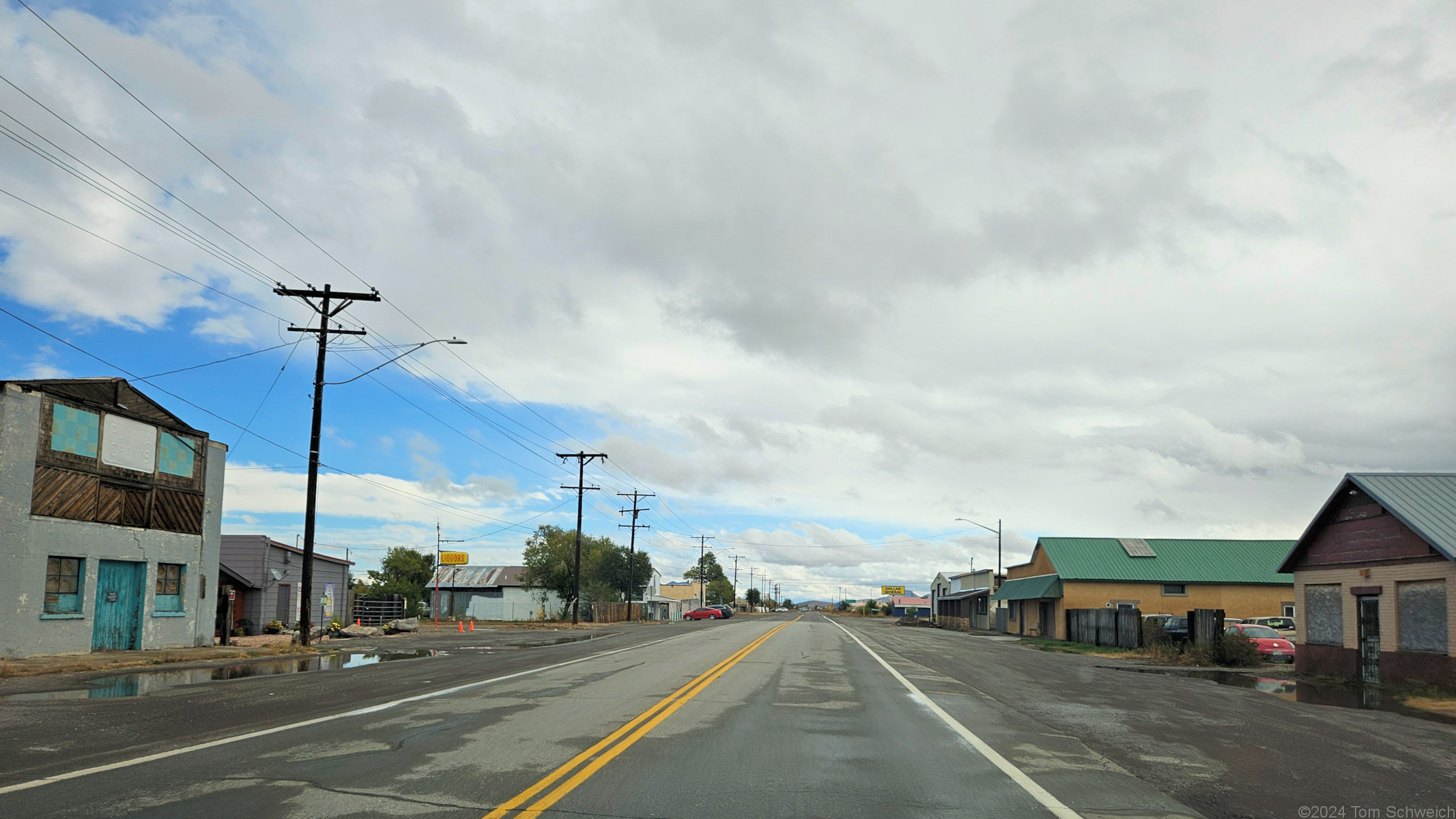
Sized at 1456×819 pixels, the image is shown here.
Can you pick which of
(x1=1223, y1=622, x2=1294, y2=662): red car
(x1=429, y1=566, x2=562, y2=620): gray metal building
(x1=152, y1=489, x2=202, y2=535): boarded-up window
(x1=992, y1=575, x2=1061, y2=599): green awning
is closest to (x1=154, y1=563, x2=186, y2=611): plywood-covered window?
(x1=152, y1=489, x2=202, y2=535): boarded-up window

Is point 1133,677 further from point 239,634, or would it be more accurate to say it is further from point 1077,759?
point 239,634

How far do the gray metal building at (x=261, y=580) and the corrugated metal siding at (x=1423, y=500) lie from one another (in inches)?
1386

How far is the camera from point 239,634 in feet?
119

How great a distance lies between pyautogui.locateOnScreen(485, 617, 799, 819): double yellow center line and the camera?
6.96m

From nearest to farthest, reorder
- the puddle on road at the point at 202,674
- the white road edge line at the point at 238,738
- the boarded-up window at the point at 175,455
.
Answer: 1. the white road edge line at the point at 238,738
2. the puddle on road at the point at 202,674
3. the boarded-up window at the point at 175,455

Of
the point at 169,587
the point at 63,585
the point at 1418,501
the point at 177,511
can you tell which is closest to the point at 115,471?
the point at 177,511

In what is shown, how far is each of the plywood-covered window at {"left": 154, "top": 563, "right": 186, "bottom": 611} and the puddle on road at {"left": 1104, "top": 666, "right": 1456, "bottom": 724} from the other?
1094 inches

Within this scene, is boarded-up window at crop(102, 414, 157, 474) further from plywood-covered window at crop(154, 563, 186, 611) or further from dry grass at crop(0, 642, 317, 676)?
dry grass at crop(0, 642, 317, 676)

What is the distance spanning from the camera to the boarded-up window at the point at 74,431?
23531 millimetres

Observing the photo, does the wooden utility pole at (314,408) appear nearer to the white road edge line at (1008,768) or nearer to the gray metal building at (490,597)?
the white road edge line at (1008,768)

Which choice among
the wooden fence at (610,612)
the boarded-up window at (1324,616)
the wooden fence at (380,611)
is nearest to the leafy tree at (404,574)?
the wooden fence at (610,612)

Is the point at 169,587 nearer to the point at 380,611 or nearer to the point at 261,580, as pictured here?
the point at 261,580

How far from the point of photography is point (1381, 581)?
23.2 meters

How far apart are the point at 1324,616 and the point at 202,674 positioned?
2794cm
